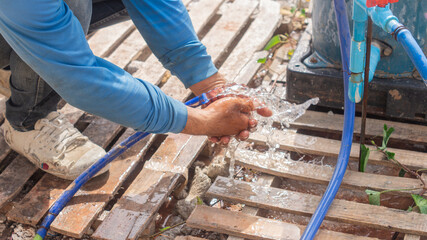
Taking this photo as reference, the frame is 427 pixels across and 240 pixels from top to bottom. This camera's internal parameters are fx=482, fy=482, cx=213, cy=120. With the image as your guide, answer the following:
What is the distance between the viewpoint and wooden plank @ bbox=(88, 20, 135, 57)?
2.68m

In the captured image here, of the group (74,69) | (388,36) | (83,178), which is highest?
(74,69)

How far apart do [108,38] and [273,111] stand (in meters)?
1.18

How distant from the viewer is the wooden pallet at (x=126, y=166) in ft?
5.77

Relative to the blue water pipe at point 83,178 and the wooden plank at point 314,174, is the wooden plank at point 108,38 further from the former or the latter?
the wooden plank at point 314,174

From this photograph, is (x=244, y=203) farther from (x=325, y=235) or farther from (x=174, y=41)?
(x=174, y=41)

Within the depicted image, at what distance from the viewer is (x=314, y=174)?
1.87m

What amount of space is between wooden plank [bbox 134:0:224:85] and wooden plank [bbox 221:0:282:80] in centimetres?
27

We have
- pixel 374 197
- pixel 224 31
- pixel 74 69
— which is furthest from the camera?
pixel 224 31

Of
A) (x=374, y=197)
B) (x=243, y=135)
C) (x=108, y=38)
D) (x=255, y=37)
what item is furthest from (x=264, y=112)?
(x=108, y=38)

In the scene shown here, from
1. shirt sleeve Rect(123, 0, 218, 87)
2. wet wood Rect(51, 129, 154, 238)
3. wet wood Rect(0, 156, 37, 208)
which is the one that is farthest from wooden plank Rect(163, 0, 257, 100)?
wet wood Rect(0, 156, 37, 208)

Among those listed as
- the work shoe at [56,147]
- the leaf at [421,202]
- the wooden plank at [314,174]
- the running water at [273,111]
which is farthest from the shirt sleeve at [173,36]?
the leaf at [421,202]

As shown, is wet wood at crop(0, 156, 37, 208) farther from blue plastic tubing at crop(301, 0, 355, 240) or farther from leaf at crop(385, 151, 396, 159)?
leaf at crop(385, 151, 396, 159)

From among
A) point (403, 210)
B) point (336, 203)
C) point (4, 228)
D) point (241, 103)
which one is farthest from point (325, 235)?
point (4, 228)

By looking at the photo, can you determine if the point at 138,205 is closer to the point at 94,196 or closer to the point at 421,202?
the point at 94,196
